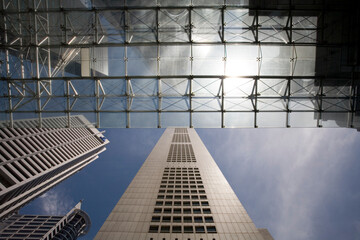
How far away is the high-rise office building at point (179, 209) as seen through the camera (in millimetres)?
27109

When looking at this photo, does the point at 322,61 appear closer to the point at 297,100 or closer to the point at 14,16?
the point at 297,100

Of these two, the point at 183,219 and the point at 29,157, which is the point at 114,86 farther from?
the point at 29,157

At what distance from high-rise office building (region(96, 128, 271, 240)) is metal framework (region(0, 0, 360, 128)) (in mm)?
22773

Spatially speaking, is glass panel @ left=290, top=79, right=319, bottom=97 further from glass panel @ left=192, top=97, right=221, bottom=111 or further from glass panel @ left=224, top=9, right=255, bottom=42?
glass panel @ left=192, top=97, right=221, bottom=111

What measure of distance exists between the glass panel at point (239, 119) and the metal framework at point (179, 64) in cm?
7

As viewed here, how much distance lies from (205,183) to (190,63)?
3839cm

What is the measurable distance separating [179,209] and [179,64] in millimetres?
28966

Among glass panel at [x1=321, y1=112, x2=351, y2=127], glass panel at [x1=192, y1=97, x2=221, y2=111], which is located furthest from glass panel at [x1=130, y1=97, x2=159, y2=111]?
glass panel at [x1=321, y1=112, x2=351, y2=127]

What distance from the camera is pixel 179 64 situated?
1155 cm

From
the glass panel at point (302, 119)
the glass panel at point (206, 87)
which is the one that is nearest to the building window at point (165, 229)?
the glass panel at point (206, 87)

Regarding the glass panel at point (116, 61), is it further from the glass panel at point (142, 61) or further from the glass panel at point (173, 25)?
the glass panel at point (173, 25)

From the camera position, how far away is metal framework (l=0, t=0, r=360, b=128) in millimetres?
10922

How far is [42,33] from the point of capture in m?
Result: 11.6

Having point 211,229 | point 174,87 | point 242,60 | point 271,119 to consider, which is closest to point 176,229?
point 211,229
